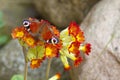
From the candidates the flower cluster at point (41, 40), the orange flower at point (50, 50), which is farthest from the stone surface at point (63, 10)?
the orange flower at point (50, 50)

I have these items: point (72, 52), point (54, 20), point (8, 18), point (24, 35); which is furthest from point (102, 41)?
point (8, 18)

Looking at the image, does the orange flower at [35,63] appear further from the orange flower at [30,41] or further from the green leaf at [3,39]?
the green leaf at [3,39]

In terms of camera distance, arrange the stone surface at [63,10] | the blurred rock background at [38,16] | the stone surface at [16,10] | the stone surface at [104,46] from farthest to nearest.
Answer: the stone surface at [16,10] → the stone surface at [63,10] → the blurred rock background at [38,16] → the stone surface at [104,46]

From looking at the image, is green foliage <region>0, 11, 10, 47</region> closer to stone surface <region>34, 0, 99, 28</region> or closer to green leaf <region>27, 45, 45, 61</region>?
stone surface <region>34, 0, 99, 28</region>

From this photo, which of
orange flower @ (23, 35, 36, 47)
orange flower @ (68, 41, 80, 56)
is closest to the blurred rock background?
orange flower @ (68, 41, 80, 56)

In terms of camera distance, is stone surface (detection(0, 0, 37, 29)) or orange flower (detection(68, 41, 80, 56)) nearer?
orange flower (detection(68, 41, 80, 56))

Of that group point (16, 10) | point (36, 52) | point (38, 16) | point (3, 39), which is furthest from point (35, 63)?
point (16, 10)
